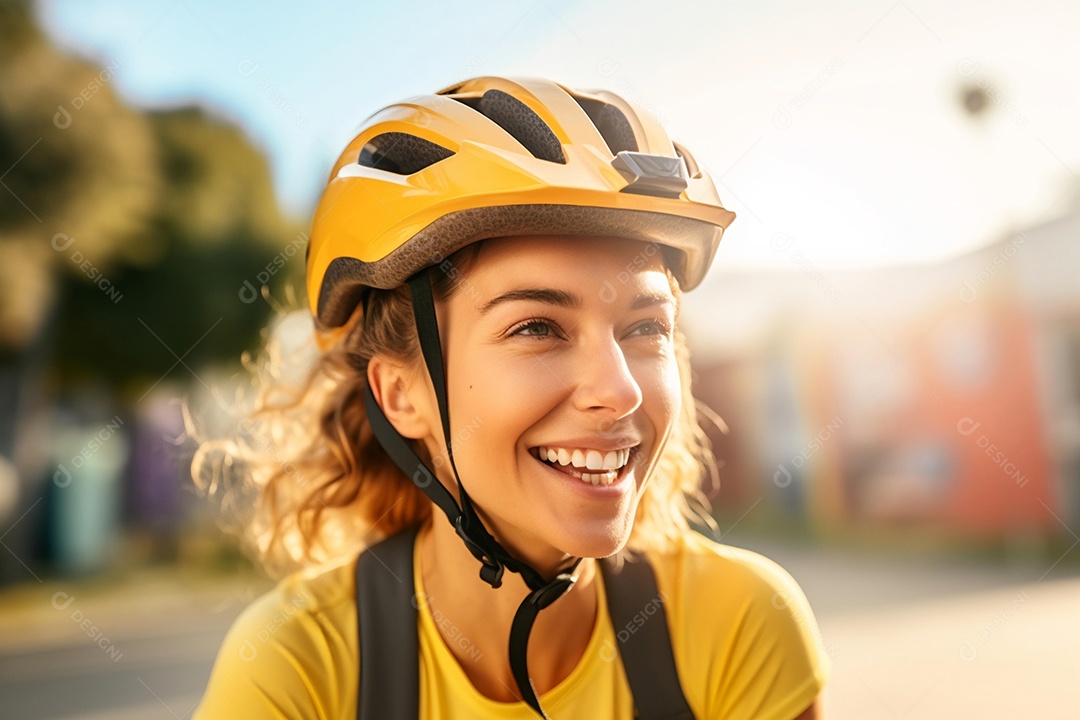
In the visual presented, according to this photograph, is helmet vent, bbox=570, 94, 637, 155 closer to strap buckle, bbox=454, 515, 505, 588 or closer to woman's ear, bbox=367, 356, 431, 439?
woman's ear, bbox=367, 356, 431, 439

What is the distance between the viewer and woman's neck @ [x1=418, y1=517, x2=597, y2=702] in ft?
7.18

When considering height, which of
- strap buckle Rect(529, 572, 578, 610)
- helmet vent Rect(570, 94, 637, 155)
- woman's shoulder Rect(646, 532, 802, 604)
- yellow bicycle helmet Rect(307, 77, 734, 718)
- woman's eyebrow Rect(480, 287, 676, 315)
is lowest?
woman's shoulder Rect(646, 532, 802, 604)

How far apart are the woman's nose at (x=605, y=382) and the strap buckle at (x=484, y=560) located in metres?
0.45

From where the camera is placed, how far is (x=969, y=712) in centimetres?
611

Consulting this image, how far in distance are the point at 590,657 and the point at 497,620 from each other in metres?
0.26

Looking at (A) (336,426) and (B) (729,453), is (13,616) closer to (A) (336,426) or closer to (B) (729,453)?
(A) (336,426)

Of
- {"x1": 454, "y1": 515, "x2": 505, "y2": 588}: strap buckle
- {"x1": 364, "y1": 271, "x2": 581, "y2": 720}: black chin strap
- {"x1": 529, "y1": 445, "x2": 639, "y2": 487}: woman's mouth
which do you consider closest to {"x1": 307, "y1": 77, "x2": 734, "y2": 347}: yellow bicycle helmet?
{"x1": 364, "y1": 271, "x2": 581, "y2": 720}: black chin strap

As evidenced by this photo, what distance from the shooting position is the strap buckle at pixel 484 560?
210cm

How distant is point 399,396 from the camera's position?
234 cm

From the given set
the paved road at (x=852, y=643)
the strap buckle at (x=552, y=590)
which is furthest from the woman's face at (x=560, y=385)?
the paved road at (x=852, y=643)

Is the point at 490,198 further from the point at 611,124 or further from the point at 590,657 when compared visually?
the point at 590,657

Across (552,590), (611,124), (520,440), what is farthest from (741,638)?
(611,124)

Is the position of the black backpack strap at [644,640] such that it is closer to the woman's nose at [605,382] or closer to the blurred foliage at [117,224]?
the woman's nose at [605,382]

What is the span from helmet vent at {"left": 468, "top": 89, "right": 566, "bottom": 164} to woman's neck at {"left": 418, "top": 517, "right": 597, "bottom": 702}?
101 centimetres
